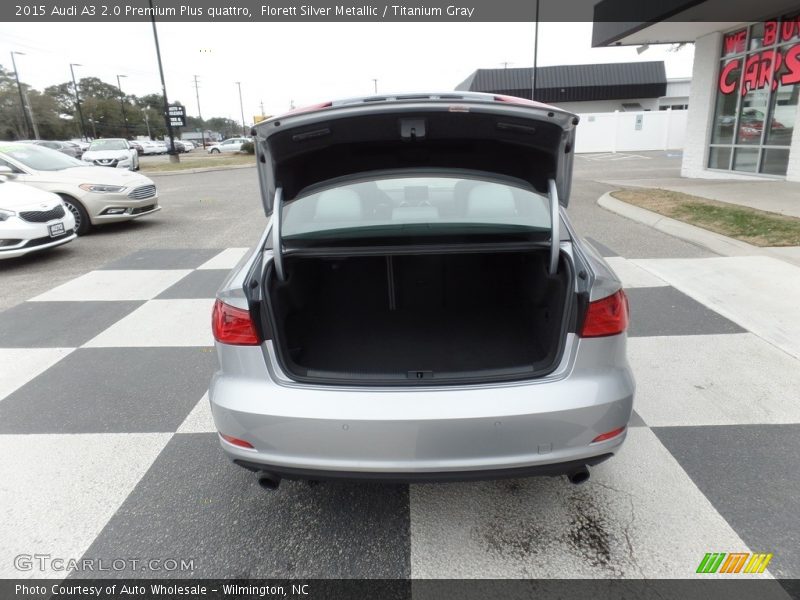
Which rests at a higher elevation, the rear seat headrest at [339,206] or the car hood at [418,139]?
the car hood at [418,139]

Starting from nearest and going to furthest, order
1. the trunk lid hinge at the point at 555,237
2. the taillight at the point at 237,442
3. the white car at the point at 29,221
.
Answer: the taillight at the point at 237,442 → the trunk lid hinge at the point at 555,237 → the white car at the point at 29,221

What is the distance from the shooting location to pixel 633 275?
582 centimetres

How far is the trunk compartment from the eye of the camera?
214cm

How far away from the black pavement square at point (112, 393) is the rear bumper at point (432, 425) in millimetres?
1470

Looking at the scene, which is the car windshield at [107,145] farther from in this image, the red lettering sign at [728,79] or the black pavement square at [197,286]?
the red lettering sign at [728,79]

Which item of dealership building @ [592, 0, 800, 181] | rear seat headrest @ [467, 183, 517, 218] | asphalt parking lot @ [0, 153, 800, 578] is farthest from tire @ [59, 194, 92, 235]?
dealership building @ [592, 0, 800, 181]

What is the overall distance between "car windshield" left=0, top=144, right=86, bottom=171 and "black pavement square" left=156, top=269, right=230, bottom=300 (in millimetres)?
4497

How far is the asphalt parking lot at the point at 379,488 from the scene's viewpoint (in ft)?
6.98

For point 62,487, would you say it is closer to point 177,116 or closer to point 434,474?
point 434,474

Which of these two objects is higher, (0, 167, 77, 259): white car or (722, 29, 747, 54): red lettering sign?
(722, 29, 747, 54): red lettering sign

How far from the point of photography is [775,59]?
11922 millimetres

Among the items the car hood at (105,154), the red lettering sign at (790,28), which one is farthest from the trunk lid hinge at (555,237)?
the car hood at (105,154)

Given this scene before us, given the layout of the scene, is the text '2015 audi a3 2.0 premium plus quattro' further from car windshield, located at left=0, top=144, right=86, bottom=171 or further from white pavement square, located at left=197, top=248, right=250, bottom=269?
car windshield, located at left=0, top=144, right=86, bottom=171

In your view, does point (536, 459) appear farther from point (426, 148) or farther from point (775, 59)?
point (775, 59)
